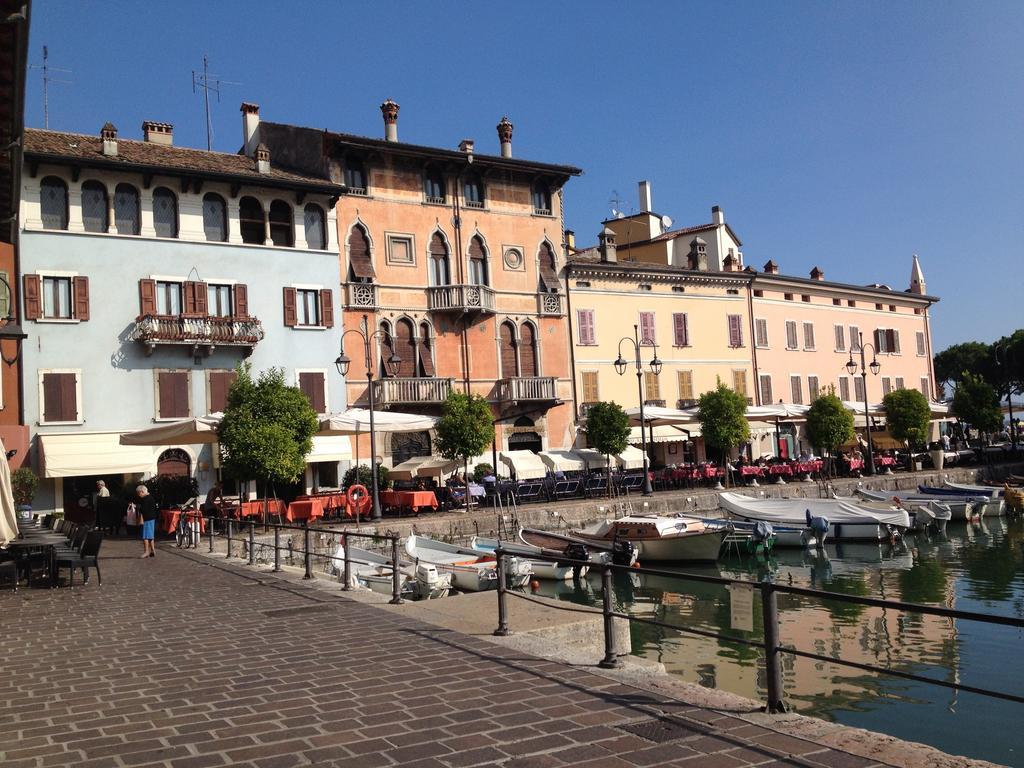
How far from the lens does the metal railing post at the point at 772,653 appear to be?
241 inches

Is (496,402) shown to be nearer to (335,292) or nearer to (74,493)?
(335,292)

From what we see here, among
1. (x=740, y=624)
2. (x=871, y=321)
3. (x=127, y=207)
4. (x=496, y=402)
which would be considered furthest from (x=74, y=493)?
(x=871, y=321)

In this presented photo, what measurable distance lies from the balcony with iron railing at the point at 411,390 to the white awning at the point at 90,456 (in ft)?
27.7

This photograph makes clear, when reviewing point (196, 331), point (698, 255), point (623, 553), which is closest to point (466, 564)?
point (623, 553)

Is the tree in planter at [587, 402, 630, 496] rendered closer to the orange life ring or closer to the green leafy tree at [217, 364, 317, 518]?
the orange life ring

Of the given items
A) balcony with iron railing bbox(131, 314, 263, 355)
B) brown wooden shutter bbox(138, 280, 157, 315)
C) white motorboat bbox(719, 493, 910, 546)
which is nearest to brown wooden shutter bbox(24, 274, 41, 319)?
balcony with iron railing bbox(131, 314, 263, 355)

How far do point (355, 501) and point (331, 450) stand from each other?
6.71m

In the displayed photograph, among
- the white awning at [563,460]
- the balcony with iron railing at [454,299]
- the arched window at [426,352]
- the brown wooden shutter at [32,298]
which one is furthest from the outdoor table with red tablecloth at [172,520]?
the balcony with iron railing at [454,299]

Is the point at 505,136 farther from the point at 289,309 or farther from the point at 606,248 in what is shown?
the point at 289,309

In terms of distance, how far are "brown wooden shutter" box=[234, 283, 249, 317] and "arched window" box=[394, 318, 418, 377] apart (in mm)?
6109

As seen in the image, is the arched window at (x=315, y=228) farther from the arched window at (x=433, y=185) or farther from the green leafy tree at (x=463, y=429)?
the green leafy tree at (x=463, y=429)

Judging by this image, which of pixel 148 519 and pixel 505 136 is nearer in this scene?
pixel 148 519

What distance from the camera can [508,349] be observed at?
38812 millimetres

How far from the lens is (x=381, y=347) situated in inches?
1389
